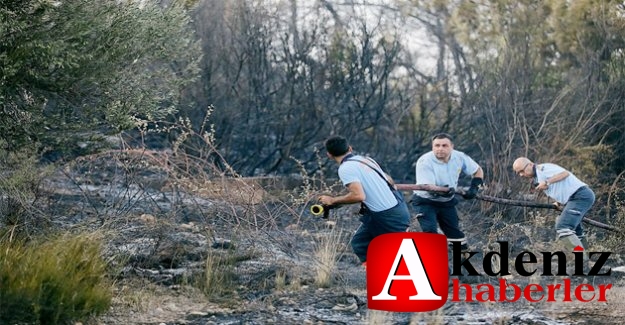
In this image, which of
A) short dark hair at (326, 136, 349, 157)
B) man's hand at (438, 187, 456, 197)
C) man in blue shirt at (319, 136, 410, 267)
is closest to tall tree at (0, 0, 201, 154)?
short dark hair at (326, 136, 349, 157)

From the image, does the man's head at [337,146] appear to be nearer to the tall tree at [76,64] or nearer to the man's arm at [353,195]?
the man's arm at [353,195]

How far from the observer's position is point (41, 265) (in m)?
6.97

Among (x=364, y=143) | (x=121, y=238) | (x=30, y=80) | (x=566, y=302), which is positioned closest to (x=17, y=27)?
(x=30, y=80)

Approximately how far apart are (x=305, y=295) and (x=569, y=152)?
726cm

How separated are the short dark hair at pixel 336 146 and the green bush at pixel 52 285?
7.24 ft

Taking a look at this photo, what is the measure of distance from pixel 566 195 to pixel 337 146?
297cm

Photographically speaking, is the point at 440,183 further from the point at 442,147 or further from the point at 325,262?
the point at 325,262

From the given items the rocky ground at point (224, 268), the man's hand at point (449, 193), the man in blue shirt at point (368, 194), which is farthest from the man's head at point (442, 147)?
the rocky ground at point (224, 268)

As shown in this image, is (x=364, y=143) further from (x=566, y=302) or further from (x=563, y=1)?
(x=566, y=302)

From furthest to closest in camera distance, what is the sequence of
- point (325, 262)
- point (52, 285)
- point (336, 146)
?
point (325, 262), point (336, 146), point (52, 285)

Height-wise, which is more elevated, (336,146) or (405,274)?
(336,146)

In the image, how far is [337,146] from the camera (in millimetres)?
8586

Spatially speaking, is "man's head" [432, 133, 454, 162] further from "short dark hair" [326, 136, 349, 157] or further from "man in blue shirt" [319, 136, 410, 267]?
"short dark hair" [326, 136, 349, 157]

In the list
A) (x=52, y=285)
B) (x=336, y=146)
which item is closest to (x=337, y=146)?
(x=336, y=146)
